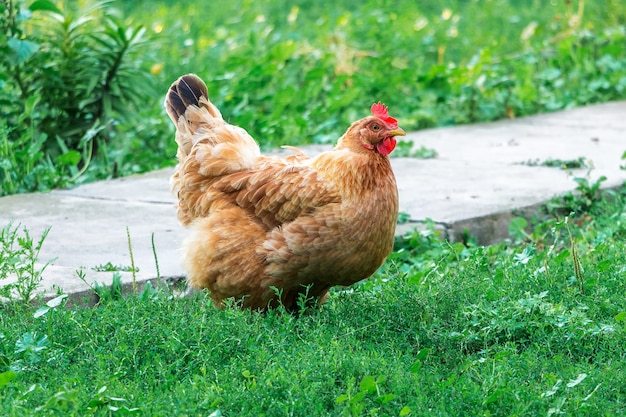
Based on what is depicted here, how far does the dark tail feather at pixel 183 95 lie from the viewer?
5262 millimetres

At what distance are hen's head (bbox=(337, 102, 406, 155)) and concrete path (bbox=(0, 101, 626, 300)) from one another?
3.91 ft

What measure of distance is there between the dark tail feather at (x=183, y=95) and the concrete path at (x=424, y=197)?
0.76 metres

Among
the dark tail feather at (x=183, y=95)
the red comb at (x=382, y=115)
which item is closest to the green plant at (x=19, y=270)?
the dark tail feather at (x=183, y=95)

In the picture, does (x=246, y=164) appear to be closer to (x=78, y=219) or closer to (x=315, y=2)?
(x=78, y=219)

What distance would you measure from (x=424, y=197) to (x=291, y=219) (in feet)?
Result: 7.41

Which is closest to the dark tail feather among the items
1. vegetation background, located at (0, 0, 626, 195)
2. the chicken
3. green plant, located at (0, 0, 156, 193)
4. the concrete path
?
the chicken

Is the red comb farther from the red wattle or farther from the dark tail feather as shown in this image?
the dark tail feather

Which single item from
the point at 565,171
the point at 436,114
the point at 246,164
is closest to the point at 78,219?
the point at 246,164

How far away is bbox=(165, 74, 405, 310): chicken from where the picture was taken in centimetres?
440

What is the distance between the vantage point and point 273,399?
3439mm

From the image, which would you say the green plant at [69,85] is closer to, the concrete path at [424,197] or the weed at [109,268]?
the concrete path at [424,197]

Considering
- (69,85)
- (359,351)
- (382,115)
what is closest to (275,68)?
(69,85)

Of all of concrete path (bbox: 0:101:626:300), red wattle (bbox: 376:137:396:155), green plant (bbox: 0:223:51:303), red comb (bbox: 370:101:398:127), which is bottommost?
concrete path (bbox: 0:101:626:300)

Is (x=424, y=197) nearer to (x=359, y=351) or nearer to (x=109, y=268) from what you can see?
(x=109, y=268)
